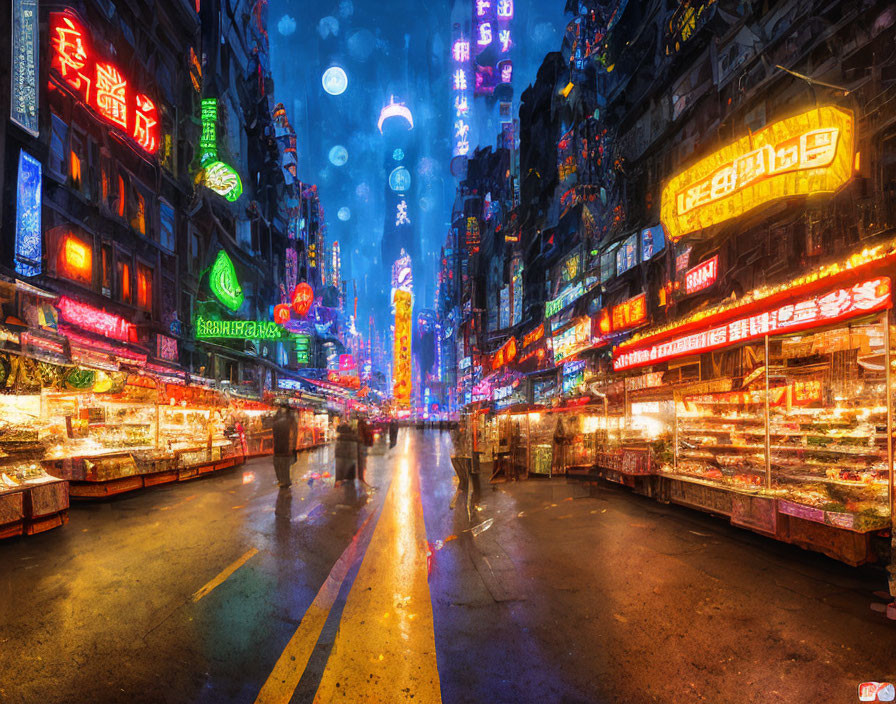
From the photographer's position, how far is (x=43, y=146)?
15.3 meters

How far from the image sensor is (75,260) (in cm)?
1700

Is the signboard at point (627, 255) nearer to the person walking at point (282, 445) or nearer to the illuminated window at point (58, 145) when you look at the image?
the person walking at point (282, 445)

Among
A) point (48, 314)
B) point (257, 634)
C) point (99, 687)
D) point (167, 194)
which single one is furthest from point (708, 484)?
point (167, 194)

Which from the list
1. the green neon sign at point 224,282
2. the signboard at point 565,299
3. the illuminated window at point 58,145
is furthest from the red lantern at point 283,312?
the signboard at point 565,299

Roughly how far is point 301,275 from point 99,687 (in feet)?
176

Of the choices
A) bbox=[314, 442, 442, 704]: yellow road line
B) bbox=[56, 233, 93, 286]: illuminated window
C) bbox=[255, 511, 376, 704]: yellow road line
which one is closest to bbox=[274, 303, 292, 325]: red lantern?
bbox=[56, 233, 93, 286]: illuminated window

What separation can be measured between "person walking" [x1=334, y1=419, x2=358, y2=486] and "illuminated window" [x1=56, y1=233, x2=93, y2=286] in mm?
12308

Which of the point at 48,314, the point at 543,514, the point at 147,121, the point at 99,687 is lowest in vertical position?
the point at 543,514

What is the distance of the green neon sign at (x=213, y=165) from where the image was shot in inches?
1002

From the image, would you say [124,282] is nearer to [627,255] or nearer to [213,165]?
[213,165]

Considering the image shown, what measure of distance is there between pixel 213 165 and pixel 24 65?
11896 millimetres

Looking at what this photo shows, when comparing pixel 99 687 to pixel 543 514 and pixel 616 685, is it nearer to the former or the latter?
pixel 616 685

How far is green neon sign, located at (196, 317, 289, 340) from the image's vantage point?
24000mm

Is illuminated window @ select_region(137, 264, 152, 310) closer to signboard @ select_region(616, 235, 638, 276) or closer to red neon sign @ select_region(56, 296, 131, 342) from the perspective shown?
red neon sign @ select_region(56, 296, 131, 342)
